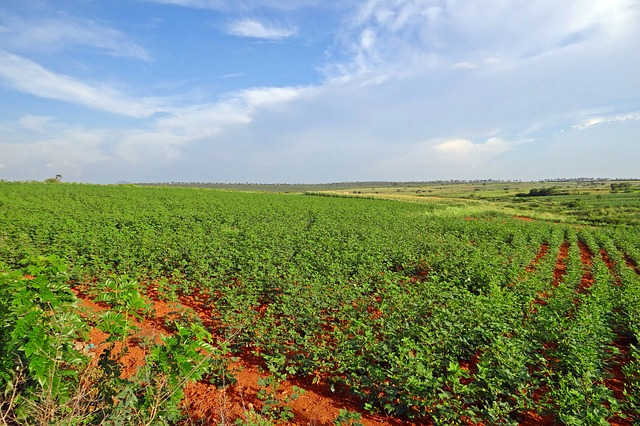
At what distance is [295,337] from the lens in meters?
6.25

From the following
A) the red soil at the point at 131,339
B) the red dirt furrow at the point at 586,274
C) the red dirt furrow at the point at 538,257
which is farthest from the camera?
the red dirt furrow at the point at 538,257

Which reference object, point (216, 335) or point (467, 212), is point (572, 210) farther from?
point (216, 335)

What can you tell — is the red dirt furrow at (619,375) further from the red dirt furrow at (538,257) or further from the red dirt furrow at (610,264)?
the red dirt furrow at (610,264)

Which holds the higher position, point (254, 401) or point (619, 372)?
point (254, 401)

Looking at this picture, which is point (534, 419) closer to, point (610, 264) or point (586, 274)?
point (586, 274)

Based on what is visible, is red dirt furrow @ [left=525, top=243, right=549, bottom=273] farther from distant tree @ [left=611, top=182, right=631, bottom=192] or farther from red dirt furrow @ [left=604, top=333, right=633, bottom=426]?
distant tree @ [left=611, top=182, right=631, bottom=192]

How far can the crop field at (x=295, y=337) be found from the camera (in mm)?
3555

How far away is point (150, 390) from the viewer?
3.54 metres

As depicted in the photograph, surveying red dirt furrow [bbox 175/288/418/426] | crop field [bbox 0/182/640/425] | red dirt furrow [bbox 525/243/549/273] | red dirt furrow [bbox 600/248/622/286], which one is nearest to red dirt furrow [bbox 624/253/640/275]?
red dirt furrow [bbox 600/248/622/286]

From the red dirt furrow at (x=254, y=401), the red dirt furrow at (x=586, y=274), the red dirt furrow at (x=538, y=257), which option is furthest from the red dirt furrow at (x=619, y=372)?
the red dirt furrow at (x=538, y=257)

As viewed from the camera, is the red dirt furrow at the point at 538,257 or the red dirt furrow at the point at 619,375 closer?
the red dirt furrow at the point at 619,375

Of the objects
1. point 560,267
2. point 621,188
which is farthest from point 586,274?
point 621,188

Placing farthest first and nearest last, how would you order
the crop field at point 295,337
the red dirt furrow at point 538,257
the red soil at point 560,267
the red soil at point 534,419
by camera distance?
the red dirt furrow at point 538,257, the red soil at point 560,267, the red soil at point 534,419, the crop field at point 295,337

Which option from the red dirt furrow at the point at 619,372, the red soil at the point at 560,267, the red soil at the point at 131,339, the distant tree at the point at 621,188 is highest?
the distant tree at the point at 621,188
